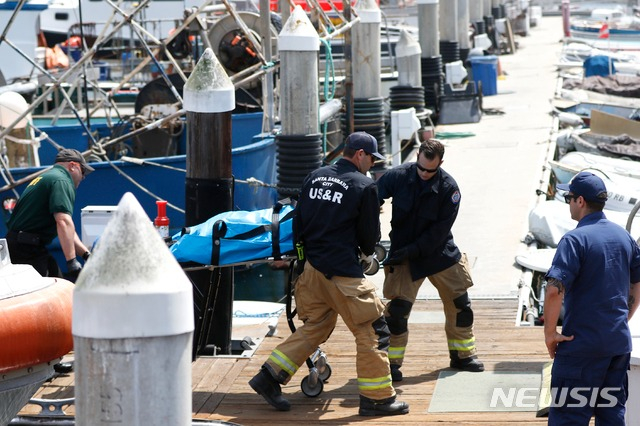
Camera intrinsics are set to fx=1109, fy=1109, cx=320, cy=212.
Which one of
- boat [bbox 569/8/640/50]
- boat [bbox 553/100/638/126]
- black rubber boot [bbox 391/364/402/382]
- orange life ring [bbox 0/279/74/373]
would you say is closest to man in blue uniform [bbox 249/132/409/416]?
black rubber boot [bbox 391/364/402/382]

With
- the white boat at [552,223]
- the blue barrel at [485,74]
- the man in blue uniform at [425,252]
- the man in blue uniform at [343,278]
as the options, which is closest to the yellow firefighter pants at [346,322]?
the man in blue uniform at [343,278]

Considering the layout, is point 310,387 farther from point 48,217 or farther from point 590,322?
point 48,217

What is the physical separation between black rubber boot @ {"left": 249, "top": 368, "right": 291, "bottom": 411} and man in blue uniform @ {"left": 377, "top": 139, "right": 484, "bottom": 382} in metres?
0.89

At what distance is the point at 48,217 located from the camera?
308 inches

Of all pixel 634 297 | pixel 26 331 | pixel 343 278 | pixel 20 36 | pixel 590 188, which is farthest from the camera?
pixel 20 36

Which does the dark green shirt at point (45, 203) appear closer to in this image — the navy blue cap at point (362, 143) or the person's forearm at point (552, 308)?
the navy blue cap at point (362, 143)

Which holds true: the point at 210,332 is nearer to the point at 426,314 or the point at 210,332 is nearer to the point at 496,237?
the point at 426,314

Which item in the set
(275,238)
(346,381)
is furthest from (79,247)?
(346,381)

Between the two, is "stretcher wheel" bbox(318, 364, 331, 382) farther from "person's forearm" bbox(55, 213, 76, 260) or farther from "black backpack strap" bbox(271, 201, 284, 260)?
"person's forearm" bbox(55, 213, 76, 260)

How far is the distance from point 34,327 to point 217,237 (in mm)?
1550

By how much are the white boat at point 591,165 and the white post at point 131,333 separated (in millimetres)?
11893

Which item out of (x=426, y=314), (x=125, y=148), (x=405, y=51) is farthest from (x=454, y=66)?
(x=426, y=314)

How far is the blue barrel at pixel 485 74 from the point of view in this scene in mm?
25844

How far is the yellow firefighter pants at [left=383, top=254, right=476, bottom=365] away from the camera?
23.4 feet
